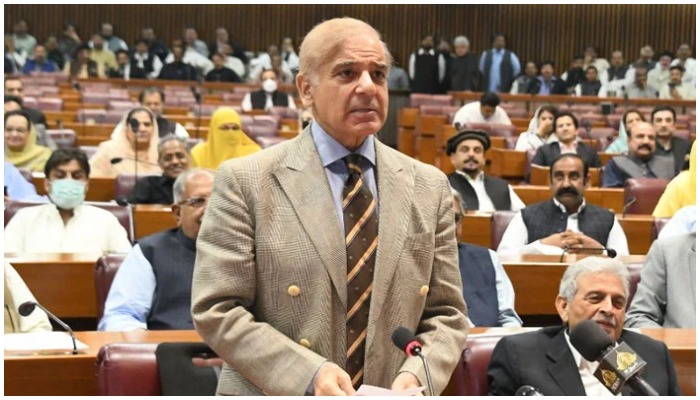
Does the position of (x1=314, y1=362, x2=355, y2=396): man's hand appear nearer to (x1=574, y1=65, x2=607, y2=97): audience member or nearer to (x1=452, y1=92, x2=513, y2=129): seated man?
(x1=452, y1=92, x2=513, y2=129): seated man

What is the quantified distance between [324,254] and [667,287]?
244cm

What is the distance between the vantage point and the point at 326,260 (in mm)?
1760

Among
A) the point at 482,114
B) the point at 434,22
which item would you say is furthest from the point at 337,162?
the point at 434,22

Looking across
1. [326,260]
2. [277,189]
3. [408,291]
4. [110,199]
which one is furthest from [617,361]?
[110,199]

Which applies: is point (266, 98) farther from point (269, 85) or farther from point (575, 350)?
point (575, 350)

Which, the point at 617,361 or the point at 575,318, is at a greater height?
the point at 617,361

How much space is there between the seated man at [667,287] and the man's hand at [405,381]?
7.40 ft

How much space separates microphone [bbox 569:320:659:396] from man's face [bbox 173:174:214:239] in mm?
2178

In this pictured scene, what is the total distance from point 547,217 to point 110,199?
258 cm

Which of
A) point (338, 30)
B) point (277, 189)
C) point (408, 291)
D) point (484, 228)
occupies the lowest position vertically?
point (484, 228)

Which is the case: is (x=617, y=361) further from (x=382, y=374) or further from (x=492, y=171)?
(x=492, y=171)

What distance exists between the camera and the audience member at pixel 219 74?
15727mm

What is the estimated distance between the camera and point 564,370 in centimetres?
289

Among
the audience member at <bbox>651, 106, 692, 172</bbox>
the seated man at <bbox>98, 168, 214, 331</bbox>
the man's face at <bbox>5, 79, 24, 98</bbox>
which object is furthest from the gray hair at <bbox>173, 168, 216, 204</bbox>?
the man's face at <bbox>5, 79, 24, 98</bbox>
